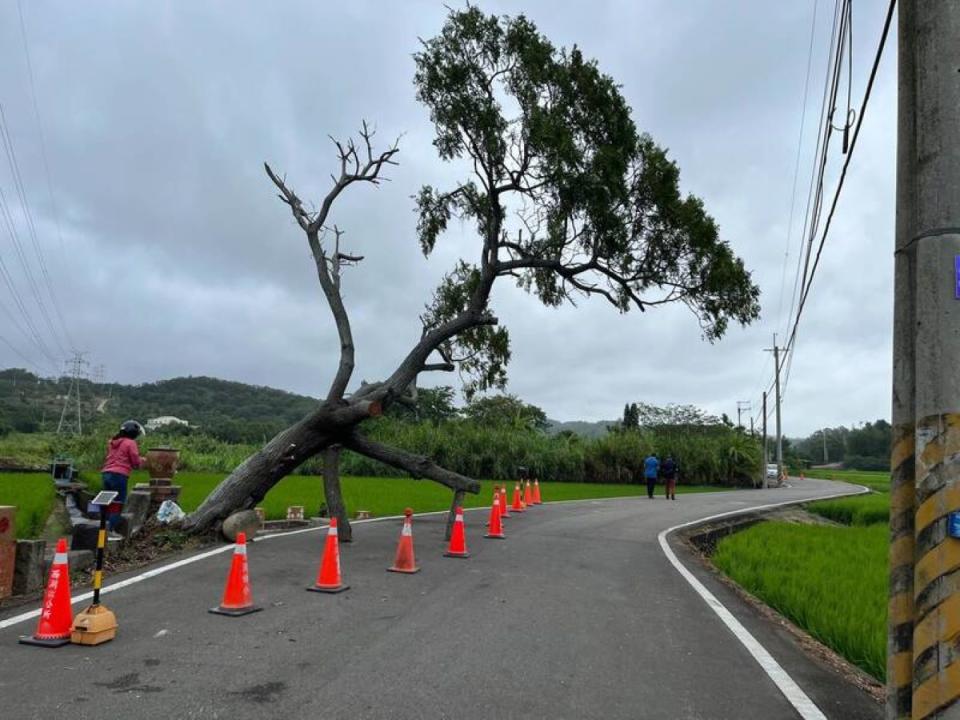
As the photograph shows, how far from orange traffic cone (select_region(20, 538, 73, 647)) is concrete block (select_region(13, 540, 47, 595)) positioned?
72.4 inches

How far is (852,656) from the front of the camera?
695cm

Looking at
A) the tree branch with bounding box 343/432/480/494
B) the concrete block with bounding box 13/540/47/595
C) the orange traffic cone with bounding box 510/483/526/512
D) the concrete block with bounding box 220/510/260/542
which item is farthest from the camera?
the orange traffic cone with bounding box 510/483/526/512

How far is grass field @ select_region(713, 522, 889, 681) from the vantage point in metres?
7.32

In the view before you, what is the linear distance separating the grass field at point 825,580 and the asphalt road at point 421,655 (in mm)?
555

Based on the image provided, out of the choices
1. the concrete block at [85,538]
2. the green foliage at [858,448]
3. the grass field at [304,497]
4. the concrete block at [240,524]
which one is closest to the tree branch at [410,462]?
the concrete block at [240,524]

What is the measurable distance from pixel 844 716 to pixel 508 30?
15.3 metres

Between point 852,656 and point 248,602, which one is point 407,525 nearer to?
point 248,602

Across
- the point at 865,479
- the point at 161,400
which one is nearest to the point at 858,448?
the point at 865,479

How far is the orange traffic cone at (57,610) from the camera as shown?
5879 mm

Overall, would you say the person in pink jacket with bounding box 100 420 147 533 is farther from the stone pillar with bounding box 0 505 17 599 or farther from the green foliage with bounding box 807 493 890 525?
the green foliage with bounding box 807 493 890 525

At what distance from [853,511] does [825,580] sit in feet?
60.7

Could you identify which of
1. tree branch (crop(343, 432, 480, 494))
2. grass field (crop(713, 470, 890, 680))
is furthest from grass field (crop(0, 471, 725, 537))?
grass field (crop(713, 470, 890, 680))

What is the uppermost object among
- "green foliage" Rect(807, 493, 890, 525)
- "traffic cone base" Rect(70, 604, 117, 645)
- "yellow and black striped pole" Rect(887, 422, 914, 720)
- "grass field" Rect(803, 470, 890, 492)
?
"yellow and black striped pole" Rect(887, 422, 914, 720)

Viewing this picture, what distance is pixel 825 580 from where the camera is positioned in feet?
34.0
